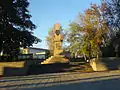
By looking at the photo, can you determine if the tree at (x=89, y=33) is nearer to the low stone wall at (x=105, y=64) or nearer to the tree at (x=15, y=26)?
the tree at (x=15, y=26)

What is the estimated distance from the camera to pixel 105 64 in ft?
104

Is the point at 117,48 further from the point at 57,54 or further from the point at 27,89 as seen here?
the point at 27,89

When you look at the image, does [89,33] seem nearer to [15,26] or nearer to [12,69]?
[15,26]

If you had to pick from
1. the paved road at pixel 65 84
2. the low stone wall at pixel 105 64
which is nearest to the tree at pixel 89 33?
the low stone wall at pixel 105 64

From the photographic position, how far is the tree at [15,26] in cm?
4503

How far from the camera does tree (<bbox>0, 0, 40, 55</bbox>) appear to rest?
148 feet

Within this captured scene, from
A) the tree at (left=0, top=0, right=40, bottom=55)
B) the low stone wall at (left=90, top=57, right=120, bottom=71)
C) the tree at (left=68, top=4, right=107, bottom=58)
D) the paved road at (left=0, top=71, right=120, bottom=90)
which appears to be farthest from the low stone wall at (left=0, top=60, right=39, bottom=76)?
the tree at (left=68, top=4, right=107, bottom=58)

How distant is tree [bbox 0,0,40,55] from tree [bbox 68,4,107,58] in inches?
438

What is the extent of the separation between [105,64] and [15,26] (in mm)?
20080

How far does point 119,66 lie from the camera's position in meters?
32.4

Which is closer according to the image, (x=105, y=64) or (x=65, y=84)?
(x=65, y=84)

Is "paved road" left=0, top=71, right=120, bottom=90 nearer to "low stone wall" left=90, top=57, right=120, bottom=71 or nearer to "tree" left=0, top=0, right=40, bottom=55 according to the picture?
"low stone wall" left=90, top=57, right=120, bottom=71

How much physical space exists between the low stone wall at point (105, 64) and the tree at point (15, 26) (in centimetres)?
1667

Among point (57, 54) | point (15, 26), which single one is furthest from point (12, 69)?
point (15, 26)
